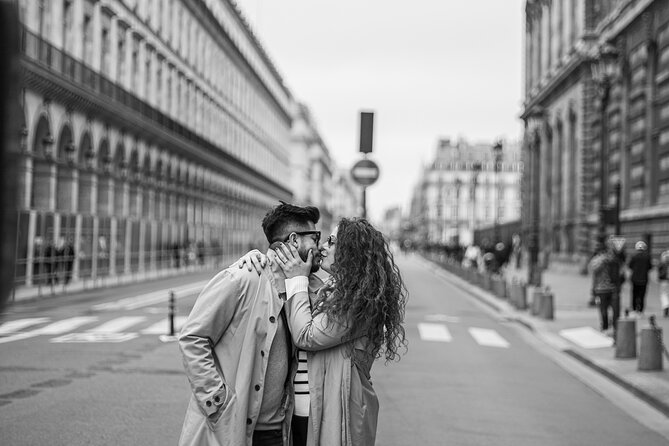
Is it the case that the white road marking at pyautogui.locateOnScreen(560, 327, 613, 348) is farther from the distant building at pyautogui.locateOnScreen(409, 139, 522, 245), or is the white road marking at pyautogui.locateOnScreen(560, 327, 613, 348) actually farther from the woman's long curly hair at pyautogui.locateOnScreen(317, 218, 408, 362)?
the distant building at pyautogui.locateOnScreen(409, 139, 522, 245)

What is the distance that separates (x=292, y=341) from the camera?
167 inches

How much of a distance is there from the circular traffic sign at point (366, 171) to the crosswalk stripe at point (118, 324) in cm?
537

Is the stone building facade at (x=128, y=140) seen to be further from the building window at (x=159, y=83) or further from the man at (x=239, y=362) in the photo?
the man at (x=239, y=362)

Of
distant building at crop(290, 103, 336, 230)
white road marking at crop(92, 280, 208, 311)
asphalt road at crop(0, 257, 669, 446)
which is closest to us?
asphalt road at crop(0, 257, 669, 446)

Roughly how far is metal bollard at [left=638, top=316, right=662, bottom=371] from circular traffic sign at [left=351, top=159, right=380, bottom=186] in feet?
16.6

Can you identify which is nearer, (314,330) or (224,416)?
(224,416)

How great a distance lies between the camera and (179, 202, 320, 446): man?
3.92 m

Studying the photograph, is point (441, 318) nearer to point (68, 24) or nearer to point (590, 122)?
point (68, 24)

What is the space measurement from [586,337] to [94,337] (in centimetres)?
919

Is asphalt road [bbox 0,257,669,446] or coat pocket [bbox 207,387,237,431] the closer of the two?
coat pocket [bbox 207,387,237,431]

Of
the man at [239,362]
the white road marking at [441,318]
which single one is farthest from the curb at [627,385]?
the man at [239,362]

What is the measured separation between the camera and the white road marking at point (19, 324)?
16908 millimetres

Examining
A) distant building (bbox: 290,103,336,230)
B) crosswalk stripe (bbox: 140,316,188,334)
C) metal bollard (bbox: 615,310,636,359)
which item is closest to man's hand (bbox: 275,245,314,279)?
metal bollard (bbox: 615,310,636,359)

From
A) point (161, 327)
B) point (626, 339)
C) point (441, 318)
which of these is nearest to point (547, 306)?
point (441, 318)
